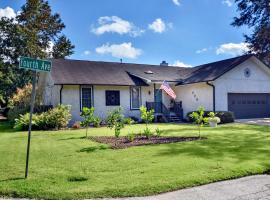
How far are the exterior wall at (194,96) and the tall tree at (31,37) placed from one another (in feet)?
74.5

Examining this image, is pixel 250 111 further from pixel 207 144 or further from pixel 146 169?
pixel 146 169

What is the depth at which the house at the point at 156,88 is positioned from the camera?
2214 centimetres

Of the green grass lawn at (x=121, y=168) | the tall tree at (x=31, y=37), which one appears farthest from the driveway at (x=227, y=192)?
the tall tree at (x=31, y=37)

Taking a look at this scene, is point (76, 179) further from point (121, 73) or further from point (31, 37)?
point (31, 37)

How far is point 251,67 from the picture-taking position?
25172 millimetres

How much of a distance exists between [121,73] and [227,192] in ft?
67.1

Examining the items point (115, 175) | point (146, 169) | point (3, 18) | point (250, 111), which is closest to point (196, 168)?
point (146, 169)

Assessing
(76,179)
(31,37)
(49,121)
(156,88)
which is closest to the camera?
(76,179)

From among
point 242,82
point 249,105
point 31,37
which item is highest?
point 31,37

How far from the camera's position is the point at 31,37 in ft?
130

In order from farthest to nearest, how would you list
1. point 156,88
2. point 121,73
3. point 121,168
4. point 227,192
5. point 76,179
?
point 121,73
point 156,88
point 121,168
point 76,179
point 227,192

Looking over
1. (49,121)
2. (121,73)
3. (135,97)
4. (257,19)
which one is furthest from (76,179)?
(257,19)

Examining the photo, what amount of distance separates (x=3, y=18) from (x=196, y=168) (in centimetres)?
4226

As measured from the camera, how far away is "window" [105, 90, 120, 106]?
75.6 feet
